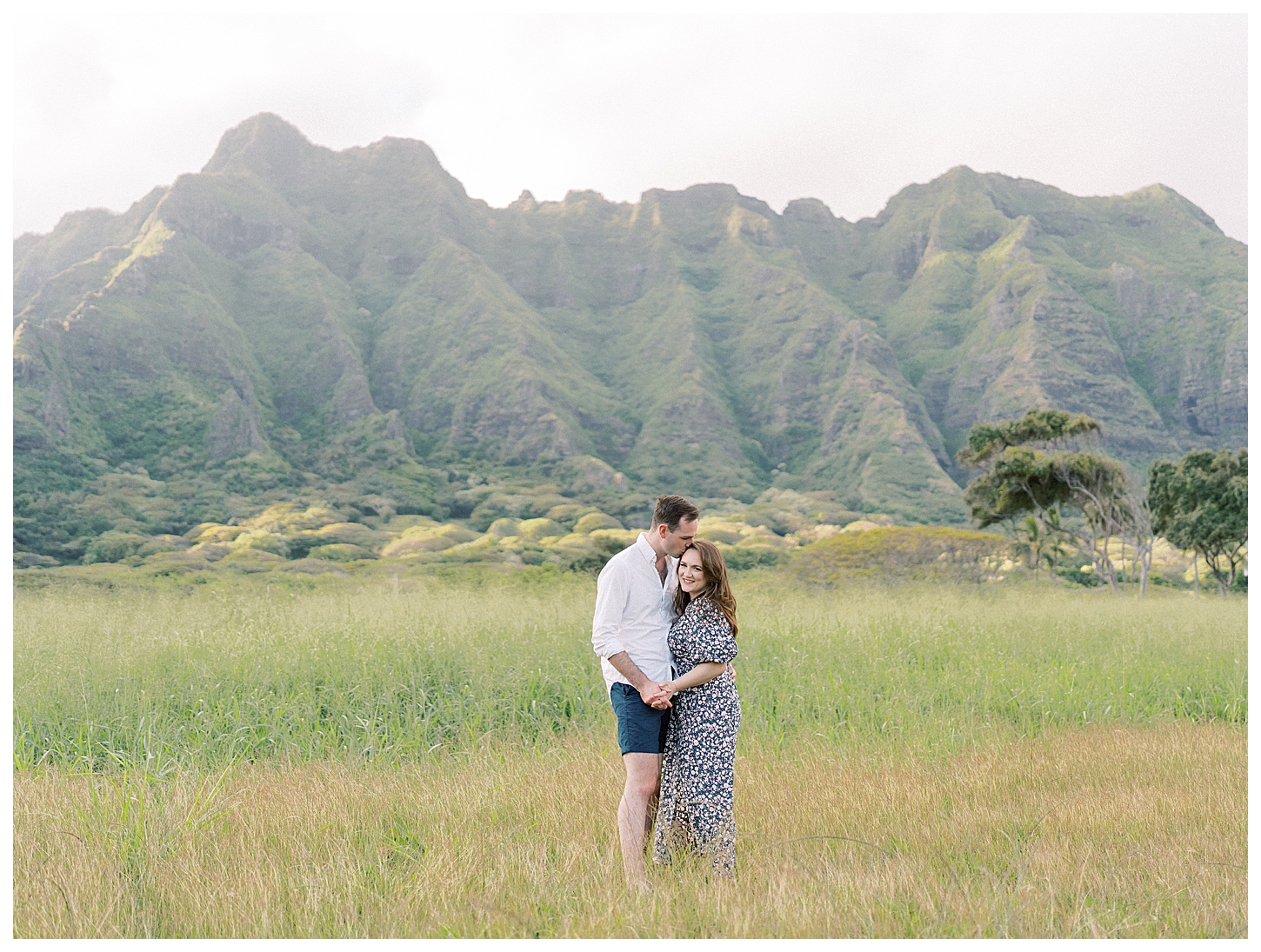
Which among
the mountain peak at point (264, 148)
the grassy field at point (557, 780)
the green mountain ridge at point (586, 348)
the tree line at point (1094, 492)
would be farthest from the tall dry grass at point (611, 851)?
the mountain peak at point (264, 148)

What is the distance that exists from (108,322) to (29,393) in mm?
14212

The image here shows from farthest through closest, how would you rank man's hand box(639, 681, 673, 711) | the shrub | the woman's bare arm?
1. the shrub
2. the woman's bare arm
3. man's hand box(639, 681, 673, 711)

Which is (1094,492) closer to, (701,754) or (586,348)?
(701,754)

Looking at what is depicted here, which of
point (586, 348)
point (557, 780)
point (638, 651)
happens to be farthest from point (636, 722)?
point (586, 348)

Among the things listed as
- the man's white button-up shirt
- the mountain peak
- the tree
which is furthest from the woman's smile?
the mountain peak

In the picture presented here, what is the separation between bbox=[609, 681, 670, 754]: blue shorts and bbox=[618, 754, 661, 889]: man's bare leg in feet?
0.14

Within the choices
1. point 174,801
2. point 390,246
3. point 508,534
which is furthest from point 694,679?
point 390,246

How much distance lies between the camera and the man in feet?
11.4

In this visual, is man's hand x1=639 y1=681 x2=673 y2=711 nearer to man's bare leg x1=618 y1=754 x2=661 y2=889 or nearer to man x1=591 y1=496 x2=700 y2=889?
man x1=591 y1=496 x2=700 y2=889

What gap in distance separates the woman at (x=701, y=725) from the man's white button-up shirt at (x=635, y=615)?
9 centimetres

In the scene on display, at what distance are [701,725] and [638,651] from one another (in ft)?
1.46

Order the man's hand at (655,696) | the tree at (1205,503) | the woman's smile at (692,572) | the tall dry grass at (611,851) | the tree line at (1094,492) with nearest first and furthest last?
the tall dry grass at (611,851) → the man's hand at (655,696) → the woman's smile at (692,572) → the tree line at (1094,492) → the tree at (1205,503)

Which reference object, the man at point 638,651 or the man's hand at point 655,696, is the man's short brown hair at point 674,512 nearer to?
the man at point 638,651

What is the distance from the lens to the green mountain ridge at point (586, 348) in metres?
79.5
